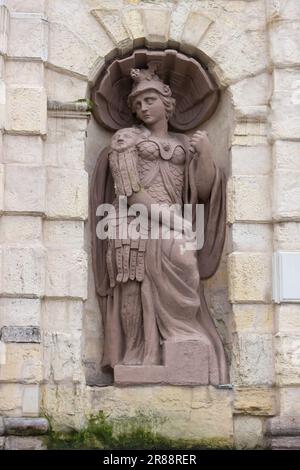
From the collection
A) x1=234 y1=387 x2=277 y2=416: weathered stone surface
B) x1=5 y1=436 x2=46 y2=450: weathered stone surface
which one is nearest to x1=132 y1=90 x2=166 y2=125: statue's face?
x1=234 y1=387 x2=277 y2=416: weathered stone surface

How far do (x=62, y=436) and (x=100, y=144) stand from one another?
9.09 feet

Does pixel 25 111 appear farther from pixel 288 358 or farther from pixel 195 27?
pixel 288 358

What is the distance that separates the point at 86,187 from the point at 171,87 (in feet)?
5.01

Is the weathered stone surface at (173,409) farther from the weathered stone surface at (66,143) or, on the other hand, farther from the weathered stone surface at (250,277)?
the weathered stone surface at (66,143)

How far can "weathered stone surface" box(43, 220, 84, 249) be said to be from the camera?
29.7 ft

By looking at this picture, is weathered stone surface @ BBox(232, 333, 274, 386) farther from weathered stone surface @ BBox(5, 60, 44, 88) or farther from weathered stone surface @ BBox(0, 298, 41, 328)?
weathered stone surface @ BBox(5, 60, 44, 88)

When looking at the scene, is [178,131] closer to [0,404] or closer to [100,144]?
[100,144]

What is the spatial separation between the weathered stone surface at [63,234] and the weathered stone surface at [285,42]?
7.59 ft

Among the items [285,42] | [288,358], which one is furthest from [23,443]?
[285,42]

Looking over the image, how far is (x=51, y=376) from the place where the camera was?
8.78 meters

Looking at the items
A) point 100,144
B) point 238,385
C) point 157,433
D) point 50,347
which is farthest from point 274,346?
point 100,144

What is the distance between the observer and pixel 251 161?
9367 millimetres
